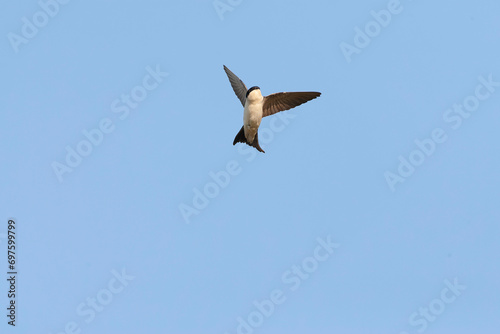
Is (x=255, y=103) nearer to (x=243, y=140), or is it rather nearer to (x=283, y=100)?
(x=283, y=100)

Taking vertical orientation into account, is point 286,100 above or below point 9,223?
below

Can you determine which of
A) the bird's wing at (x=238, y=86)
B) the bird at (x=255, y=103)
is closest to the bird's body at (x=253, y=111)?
the bird at (x=255, y=103)

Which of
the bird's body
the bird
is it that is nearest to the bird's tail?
the bird

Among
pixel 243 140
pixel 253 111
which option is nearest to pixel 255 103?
pixel 253 111

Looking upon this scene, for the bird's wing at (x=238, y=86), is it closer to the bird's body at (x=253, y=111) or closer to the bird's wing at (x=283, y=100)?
the bird's wing at (x=283, y=100)

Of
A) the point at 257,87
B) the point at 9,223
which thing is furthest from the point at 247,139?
the point at 9,223

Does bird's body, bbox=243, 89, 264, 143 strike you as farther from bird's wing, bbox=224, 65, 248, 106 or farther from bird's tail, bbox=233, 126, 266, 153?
bird's wing, bbox=224, 65, 248, 106

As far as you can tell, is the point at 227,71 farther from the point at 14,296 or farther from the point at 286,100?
the point at 14,296

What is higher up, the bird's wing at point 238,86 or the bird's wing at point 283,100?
the bird's wing at point 238,86
